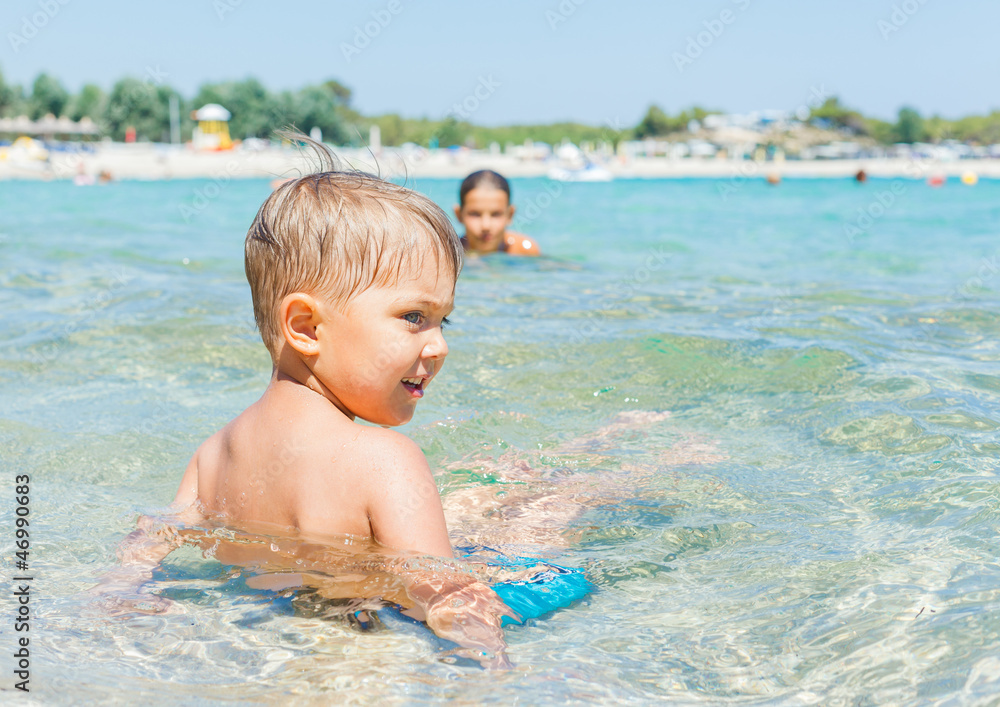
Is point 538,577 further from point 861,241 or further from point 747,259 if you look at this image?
point 861,241

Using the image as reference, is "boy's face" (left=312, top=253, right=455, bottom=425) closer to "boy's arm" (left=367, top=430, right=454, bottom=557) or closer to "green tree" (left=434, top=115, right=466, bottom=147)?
"boy's arm" (left=367, top=430, right=454, bottom=557)

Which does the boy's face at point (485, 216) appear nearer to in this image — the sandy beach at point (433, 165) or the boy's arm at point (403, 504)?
the boy's arm at point (403, 504)

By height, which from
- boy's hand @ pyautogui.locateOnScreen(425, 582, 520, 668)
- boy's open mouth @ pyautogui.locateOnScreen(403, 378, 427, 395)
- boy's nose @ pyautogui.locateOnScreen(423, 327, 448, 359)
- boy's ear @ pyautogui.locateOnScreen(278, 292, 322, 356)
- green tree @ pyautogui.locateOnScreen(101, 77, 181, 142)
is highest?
green tree @ pyautogui.locateOnScreen(101, 77, 181, 142)

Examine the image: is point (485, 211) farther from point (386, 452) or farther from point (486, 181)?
point (386, 452)

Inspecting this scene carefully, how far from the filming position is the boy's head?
5.92 ft

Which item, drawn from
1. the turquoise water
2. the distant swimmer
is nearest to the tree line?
the distant swimmer

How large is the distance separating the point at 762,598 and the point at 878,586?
0.82ft

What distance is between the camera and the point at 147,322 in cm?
506

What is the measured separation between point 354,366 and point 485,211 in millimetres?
6375

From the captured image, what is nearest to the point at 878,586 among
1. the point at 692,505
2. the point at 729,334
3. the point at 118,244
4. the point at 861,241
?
the point at 692,505

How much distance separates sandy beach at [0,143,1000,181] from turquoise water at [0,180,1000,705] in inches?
1084

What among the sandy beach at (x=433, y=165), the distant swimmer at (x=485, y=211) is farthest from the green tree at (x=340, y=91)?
the distant swimmer at (x=485, y=211)

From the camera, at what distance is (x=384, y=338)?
1.83m

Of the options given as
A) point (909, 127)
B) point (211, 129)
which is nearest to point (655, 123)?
point (909, 127)
